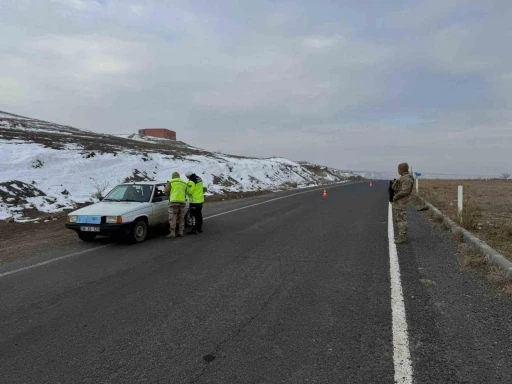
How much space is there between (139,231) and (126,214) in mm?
659

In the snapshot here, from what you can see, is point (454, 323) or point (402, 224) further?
point (402, 224)

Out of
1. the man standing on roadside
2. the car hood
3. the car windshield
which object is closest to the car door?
the car windshield

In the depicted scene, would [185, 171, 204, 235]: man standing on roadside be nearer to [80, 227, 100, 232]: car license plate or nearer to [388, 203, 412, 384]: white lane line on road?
[80, 227, 100, 232]: car license plate

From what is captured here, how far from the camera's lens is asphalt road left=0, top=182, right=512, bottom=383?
10.5ft

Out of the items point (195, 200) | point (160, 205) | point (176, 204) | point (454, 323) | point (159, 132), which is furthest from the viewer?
point (159, 132)

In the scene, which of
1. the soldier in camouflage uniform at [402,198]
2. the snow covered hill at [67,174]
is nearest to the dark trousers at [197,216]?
the soldier in camouflage uniform at [402,198]

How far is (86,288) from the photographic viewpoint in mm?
5387

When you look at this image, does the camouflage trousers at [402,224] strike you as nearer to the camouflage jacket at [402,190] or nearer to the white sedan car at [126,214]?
the camouflage jacket at [402,190]

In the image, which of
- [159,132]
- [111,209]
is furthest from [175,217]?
[159,132]

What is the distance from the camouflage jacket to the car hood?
584cm

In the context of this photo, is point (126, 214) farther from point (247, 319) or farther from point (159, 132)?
point (159, 132)

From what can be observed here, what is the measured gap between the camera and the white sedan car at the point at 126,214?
830 cm

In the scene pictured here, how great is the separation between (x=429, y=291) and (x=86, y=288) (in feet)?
15.3

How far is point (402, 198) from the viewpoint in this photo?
8.53 m
